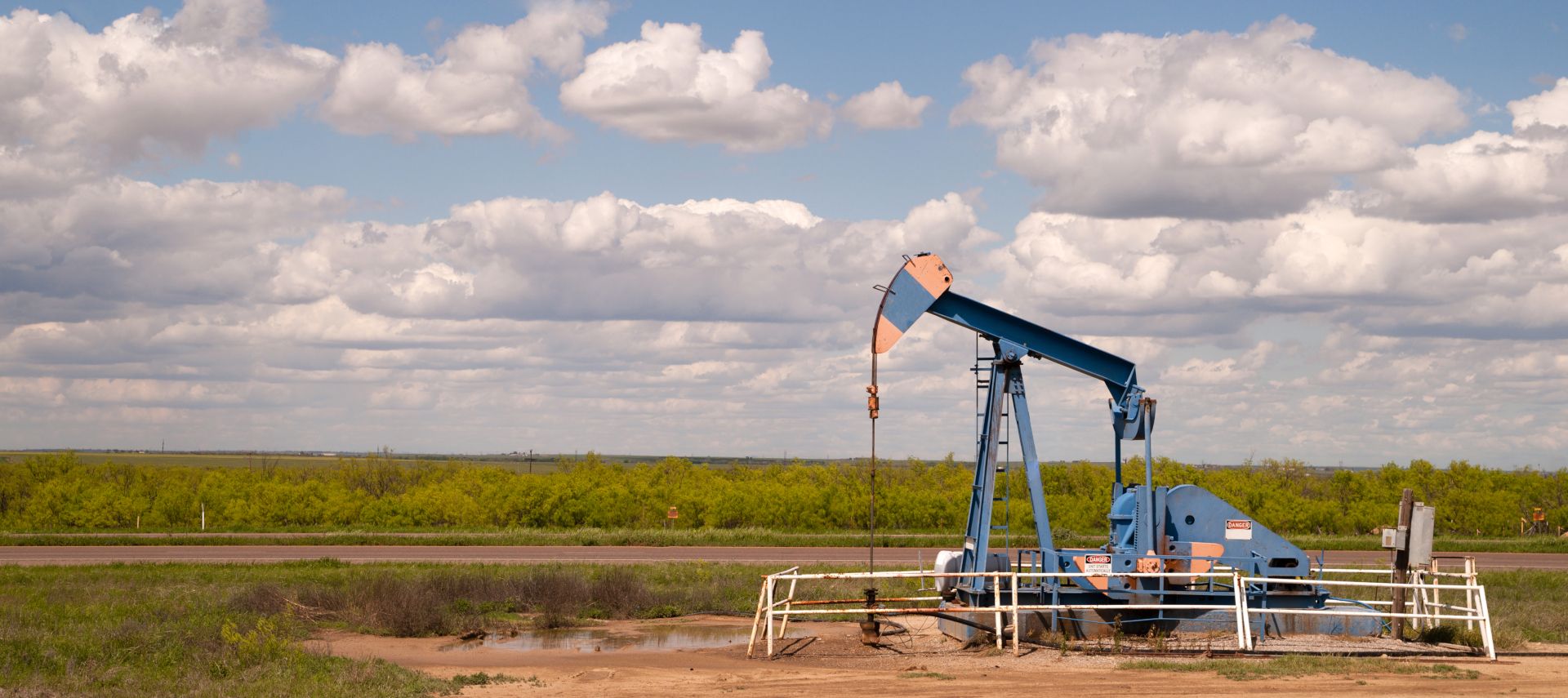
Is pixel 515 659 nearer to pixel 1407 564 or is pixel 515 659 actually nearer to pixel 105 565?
pixel 1407 564

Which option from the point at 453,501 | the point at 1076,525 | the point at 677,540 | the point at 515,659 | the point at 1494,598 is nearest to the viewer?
the point at 515,659

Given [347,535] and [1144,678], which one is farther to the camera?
[347,535]

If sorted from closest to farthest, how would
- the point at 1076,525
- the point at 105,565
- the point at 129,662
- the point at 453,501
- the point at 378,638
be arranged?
1. the point at 129,662
2. the point at 378,638
3. the point at 105,565
4. the point at 1076,525
5. the point at 453,501

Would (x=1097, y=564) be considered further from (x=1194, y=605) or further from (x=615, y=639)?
(x=615, y=639)

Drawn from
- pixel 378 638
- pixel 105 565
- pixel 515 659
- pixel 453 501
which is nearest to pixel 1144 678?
pixel 515 659

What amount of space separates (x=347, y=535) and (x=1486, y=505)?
133 feet

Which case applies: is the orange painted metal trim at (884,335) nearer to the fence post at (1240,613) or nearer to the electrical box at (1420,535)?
the fence post at (1240,613)

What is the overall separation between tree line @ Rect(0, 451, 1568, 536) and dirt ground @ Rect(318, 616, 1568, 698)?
95.8 feet

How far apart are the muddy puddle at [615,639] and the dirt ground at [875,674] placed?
0.93 feet

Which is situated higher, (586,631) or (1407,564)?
(1407,564)

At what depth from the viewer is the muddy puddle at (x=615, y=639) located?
57.7ft

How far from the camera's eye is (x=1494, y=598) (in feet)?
79.8

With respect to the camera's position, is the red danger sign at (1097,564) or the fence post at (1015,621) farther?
the red danger sign at (1097,564)

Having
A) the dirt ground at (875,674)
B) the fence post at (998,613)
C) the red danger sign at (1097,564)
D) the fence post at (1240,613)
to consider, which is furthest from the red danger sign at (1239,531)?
the fence post at (998,613)
